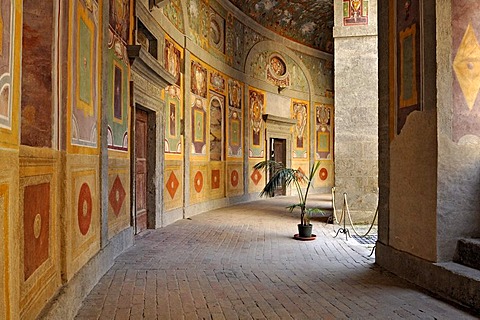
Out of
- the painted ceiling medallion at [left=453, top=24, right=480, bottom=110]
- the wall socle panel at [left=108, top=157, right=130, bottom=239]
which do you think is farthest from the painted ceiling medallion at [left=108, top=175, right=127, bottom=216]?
the painted ceiling medallion at [left=453, top=24, right=480, bottom=110]

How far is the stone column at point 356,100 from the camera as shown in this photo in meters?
10.2

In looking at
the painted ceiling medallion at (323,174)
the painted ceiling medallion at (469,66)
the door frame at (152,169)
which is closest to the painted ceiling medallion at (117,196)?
the door frame at (152,169)

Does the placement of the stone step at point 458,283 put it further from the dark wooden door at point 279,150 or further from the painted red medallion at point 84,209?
the dark wooden door at point 279,150

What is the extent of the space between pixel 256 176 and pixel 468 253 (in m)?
12.2

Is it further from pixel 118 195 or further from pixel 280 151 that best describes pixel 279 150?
pixel 118 195

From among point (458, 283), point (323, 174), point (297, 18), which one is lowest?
point (458, 283)

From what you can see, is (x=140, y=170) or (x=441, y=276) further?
(x=140, y=170)

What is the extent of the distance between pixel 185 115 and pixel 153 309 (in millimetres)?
7328

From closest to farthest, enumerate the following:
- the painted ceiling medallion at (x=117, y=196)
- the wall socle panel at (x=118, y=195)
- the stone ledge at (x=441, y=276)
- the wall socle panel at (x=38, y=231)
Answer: the wall socle panel at (x=38, y=231), the stone ledge at (x=441, y=276), the wall socle panel at (x=118, y=195), the painted ceiling medallion at (x=117, y=196)

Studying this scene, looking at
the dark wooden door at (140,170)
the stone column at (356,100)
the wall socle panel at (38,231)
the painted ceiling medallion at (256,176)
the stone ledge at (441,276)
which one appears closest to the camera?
the wall socle panel at (38,231)

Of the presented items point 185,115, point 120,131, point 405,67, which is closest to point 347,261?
point 405,67

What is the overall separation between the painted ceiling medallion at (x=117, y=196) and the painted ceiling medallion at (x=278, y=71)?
11.5m

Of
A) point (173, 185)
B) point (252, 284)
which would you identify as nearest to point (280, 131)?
point (173, 185)

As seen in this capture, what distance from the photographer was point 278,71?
59.8 ft
